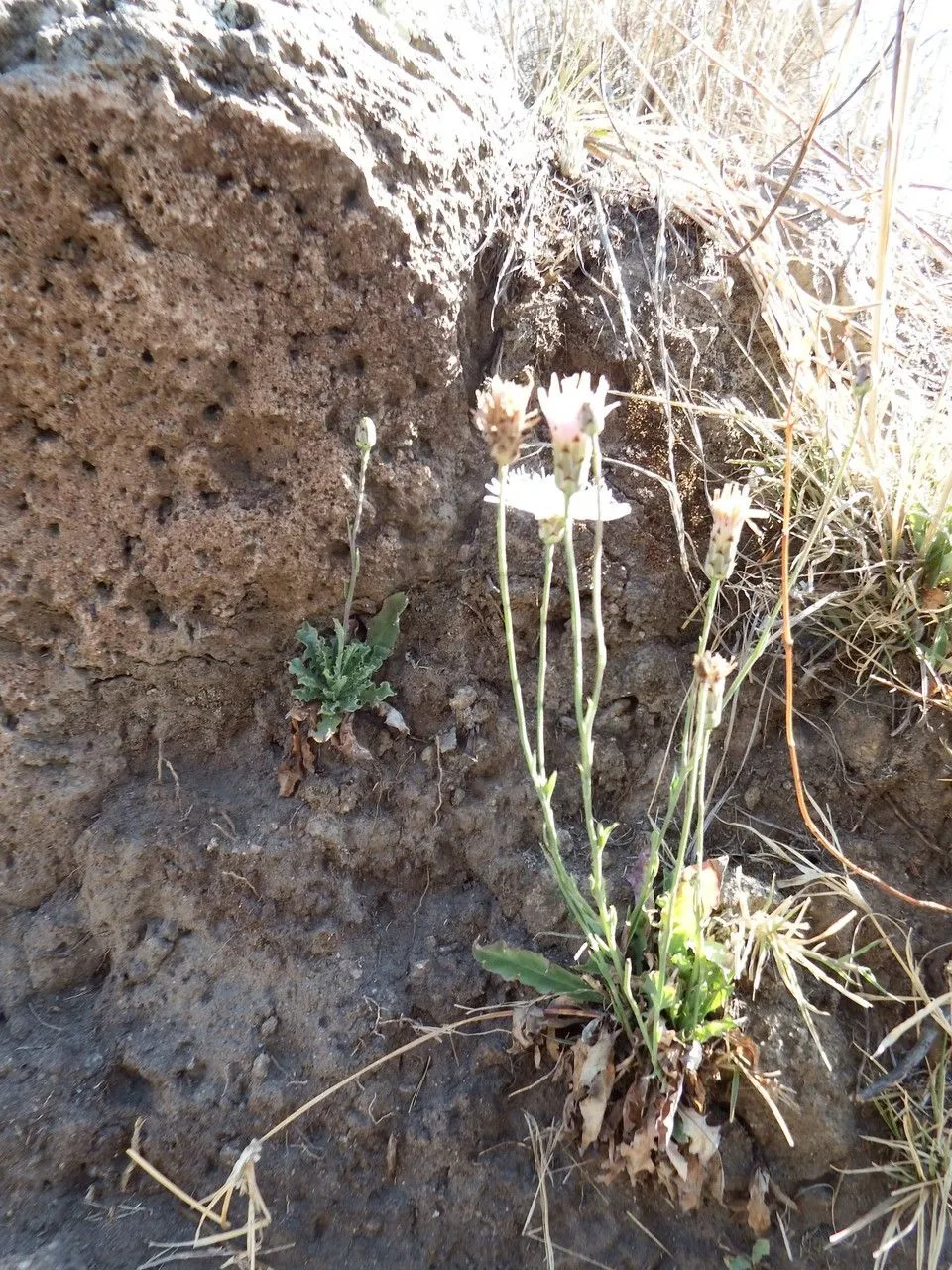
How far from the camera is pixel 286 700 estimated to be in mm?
1872

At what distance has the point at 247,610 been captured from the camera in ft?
6.03

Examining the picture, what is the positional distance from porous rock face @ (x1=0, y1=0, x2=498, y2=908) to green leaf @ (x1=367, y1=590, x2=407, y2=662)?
46 mm

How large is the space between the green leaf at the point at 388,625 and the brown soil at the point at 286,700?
0.19 ft

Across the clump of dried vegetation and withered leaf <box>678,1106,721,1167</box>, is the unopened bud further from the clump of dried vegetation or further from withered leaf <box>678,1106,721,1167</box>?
withered leaf <box>678,1106,721,1167</box>

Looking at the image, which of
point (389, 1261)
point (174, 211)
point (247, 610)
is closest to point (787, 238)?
point (174, 211)

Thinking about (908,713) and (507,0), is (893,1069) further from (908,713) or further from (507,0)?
(507,0)

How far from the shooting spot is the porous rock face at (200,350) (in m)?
1.45

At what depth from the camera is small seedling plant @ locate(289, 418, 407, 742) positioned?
177cm

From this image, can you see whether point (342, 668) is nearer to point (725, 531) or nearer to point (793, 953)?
point (725, 531)

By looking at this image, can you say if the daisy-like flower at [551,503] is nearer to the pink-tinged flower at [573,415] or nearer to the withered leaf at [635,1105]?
the pink-tinged flower at [573,415]

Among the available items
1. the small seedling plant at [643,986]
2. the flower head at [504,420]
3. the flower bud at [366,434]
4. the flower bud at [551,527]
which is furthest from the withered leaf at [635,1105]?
the flower bud at [366,434]

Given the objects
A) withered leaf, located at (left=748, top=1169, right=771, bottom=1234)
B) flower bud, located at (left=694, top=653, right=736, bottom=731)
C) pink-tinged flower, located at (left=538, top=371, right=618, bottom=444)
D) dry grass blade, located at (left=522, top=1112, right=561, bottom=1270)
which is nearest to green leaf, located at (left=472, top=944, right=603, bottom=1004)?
dry grass blade, located at (left=522, top=1112, right=561, bottom=1270)

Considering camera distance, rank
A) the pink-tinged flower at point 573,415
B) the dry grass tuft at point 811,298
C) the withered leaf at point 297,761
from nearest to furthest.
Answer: the pink-tinged flower at point 573,415, the dry grass tuft at point 811,298, the withered leaf at point 297,761

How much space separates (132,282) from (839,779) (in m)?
1.69
